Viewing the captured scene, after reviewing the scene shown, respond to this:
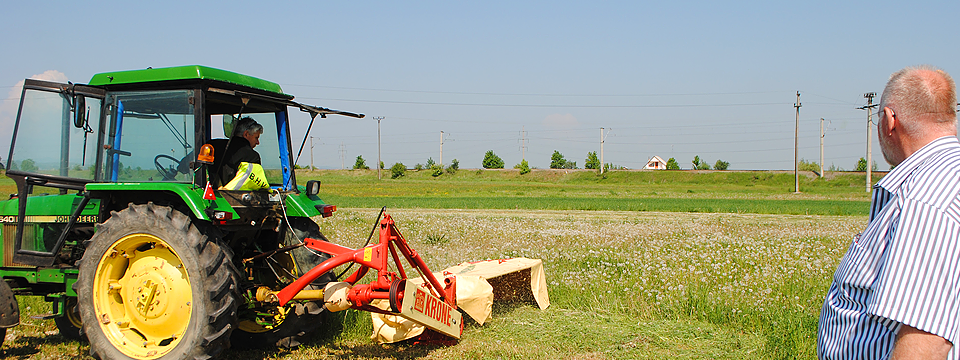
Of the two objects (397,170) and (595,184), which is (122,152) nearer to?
(595,184)

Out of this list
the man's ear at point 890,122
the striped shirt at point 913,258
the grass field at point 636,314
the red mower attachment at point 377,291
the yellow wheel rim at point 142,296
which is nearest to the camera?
the striped shirt at point 913,258

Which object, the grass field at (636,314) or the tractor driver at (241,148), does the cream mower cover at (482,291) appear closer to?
the grass field at (636,314)

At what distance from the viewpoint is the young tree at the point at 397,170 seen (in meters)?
79.2

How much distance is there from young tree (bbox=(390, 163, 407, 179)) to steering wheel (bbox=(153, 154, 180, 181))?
244 ft

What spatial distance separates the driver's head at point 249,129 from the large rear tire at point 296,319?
2.79 ft

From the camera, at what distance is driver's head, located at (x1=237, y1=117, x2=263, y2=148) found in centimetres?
546

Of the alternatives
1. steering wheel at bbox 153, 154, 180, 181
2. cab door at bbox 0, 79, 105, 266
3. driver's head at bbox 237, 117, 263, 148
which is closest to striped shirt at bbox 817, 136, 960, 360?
driver's head at bbox 237, 117, 263, 148

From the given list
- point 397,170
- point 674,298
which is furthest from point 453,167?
point 674,298

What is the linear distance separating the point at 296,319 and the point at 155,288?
1270 mm

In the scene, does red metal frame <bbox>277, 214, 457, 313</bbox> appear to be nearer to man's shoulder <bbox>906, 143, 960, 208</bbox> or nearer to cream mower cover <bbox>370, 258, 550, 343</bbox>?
cream mower cover <bbox>370, 258, 550, 343</bbox>

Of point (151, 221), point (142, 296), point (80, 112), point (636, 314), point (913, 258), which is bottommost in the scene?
point (636, 314)

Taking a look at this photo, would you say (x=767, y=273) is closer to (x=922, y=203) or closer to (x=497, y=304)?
(x=497, y=304)

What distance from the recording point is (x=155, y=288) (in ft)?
16.0

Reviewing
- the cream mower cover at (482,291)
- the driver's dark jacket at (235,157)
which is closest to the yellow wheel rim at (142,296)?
the driver's dark jacket at (235,157)
